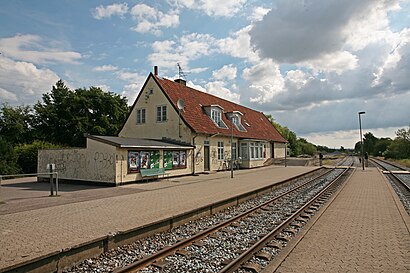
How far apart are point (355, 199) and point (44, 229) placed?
11.7 meters

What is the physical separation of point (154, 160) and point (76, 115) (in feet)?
87.0

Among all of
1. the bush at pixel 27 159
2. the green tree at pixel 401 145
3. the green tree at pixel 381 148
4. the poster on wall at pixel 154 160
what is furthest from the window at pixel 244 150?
the green tree at pixel 381 148

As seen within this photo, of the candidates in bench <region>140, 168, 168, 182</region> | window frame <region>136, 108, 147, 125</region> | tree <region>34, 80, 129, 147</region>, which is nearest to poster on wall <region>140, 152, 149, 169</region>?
bench <region>140, 168, 168, 182</region>

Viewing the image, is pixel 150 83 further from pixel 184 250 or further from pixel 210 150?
pixel 184 250

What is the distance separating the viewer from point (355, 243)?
22.5 feet

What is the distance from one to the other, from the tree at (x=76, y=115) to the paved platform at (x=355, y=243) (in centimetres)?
3492

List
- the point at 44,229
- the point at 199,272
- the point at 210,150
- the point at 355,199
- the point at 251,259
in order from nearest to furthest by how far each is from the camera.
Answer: the point at 199,272, the point at 251,259, the point at 44,229, the point at 355,199, the point at 210,150

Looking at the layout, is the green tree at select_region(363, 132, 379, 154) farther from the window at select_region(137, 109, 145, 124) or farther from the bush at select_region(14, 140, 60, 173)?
the bush at select_region(14, 140, 60, 173)

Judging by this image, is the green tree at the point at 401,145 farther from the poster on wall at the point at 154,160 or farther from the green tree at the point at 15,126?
the green tree at the point at 15,126

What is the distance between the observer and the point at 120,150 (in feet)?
59.2

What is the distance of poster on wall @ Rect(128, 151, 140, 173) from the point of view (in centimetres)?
1864

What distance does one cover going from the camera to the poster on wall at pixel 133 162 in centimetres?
1864

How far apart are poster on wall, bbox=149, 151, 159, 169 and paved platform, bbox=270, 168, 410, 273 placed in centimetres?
1219

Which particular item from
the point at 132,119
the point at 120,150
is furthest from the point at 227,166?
the point at 120,150
